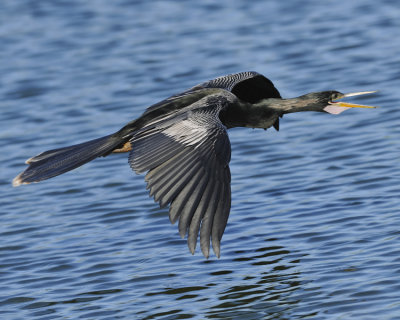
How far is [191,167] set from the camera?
552 cm

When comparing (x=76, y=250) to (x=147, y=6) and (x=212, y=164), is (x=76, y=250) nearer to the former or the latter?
(x=212, y=164)

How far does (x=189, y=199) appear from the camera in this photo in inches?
207

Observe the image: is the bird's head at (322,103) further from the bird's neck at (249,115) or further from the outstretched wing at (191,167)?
the outstretched wing at (191,167)

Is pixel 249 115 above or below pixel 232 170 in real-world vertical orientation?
above

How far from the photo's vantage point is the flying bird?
5.20 metres

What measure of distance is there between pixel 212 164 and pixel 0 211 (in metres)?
3.04

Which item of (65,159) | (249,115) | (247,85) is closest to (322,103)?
(249,115)

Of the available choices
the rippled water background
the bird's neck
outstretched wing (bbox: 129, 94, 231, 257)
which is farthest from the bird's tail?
the bird's neck

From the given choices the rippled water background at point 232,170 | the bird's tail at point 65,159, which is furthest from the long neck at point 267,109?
the bird's tail at point 65,159

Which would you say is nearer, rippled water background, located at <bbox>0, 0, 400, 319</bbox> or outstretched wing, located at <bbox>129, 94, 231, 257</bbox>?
outstretched wing, located at <bbox>129, 94, 231, 257</bbox>

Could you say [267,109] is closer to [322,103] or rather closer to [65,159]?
[322,103]

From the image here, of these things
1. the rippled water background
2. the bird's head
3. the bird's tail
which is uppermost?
the bird's head

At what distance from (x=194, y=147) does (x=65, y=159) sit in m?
1.23

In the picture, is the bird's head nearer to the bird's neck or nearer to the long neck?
the long neck
